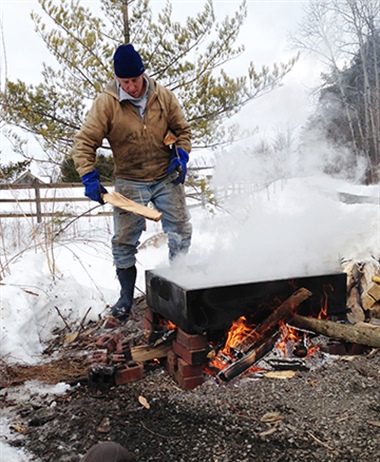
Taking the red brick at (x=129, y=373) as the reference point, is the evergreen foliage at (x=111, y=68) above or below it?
above

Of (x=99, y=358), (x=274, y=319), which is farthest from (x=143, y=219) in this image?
(x=274, y=319)

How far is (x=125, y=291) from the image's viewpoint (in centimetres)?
429

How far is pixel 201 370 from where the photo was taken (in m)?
2.90

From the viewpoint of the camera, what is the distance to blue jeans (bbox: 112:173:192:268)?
165 inches

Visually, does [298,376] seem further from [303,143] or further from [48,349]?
[303,143]

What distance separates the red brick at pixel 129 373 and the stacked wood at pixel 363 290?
6.96ft

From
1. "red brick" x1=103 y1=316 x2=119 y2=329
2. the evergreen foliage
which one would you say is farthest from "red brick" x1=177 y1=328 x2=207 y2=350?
the evergreen foliage

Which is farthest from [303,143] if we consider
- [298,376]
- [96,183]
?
[298,376]

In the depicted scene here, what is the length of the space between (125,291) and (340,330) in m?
2.14

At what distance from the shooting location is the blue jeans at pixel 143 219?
13.7 feet

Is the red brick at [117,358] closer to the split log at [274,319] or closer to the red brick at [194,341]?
the red brick at [194,341]

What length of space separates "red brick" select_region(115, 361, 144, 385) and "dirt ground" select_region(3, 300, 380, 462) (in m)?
0.05

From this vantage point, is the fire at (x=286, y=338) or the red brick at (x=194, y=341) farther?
the fire at (x=286, y=338)

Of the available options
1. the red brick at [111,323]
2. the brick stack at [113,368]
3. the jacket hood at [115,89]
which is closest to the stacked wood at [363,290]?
the brick stack at [113,368]
